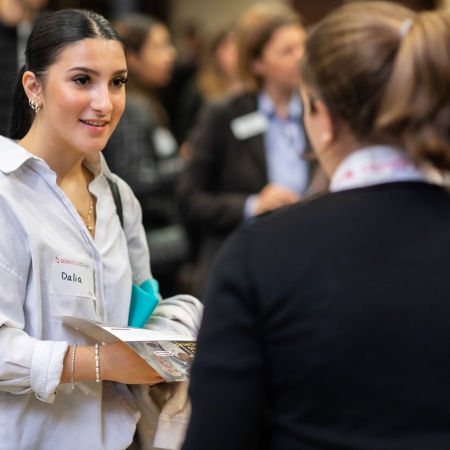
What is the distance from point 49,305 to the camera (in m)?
1.57

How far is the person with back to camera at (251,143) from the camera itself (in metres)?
3.34

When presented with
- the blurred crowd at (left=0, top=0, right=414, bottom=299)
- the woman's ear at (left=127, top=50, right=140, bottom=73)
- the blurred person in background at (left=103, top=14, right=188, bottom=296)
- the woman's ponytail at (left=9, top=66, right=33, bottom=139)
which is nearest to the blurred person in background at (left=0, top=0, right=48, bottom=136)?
the blurred crowd at (left=0, top=0, right=414, bottom=299)

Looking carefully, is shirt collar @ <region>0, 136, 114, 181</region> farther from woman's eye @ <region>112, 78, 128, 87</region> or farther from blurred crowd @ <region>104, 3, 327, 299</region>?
blurred crowd @ <region>104, 3, 327, 299</region>

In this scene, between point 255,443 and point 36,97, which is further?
point 36,97

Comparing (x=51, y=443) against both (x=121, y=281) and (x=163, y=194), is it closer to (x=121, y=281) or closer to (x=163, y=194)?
(x=121, y=281)

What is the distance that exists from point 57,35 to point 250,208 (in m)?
1.72

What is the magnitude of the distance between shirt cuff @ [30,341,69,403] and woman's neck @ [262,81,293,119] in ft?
7.23

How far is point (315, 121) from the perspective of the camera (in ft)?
3.97

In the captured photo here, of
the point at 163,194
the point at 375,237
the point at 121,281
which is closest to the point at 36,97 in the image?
the point at 121,281

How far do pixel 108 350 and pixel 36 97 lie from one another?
0.62m

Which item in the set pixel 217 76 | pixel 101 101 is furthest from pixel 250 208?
pixel 217 76

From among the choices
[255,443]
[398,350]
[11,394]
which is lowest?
[11,394]

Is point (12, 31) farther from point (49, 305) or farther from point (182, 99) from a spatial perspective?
point (49, 305)

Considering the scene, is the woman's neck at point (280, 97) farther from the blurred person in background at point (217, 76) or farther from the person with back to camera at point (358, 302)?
the person with back to camera at point (358, 302)
